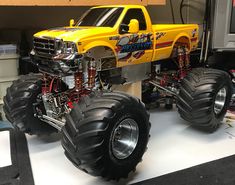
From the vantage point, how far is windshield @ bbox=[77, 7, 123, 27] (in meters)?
2.48

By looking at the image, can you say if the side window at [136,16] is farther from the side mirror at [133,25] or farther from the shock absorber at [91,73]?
the shock absorber at [91,73]

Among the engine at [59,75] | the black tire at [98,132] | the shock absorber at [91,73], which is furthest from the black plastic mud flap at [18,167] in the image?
the shock absorber at [91,73]

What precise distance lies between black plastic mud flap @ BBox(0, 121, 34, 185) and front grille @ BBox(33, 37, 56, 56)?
2.74 ft

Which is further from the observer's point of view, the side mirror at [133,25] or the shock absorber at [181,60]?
the shock absorber at [181,60]

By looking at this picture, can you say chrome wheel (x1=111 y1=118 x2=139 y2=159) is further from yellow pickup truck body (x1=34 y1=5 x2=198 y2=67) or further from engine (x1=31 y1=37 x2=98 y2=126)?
yellow pickup truck body (x1=34 y1=5 x2=198 y2=67)

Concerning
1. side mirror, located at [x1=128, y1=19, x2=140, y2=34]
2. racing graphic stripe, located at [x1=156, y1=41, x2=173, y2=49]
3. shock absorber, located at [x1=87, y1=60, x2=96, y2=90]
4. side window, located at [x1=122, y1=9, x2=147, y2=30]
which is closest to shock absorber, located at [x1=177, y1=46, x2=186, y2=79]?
racing graphic stripe, located at [x1=156, y1=41, x2=173, y2=49]

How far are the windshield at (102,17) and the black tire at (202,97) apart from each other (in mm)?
860

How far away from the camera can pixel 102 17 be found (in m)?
2.53

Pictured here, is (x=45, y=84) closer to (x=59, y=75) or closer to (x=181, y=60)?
(x=59, y=75)

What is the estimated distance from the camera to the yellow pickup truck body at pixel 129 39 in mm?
2191

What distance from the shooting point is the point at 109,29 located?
2.35 metres

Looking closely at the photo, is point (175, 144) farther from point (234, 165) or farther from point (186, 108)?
point (234, 165)

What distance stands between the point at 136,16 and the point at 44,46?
2.86ft

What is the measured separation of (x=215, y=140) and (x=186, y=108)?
1.27 ft
